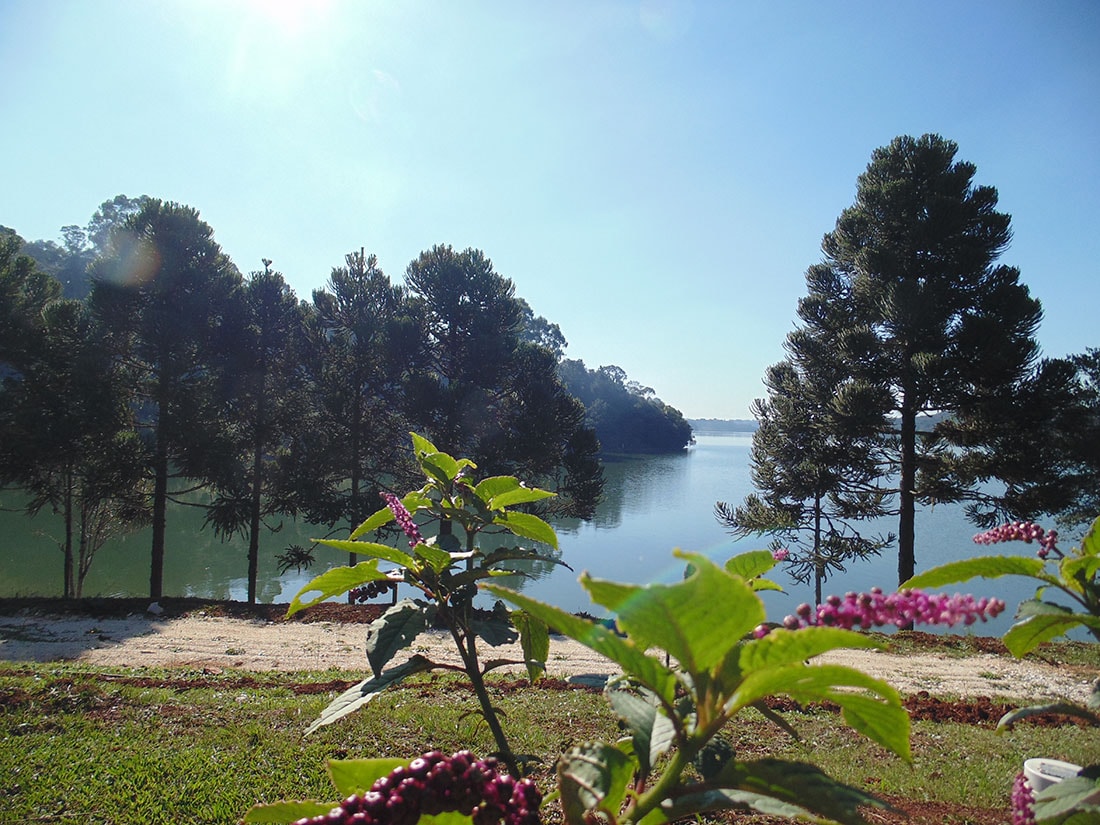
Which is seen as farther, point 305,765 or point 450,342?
point 450,342

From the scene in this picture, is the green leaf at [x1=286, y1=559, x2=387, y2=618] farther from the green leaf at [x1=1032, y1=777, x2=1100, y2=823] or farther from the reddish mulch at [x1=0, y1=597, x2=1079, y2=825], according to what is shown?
the green leaf at [x1=1032, y1=777, x2=1100, y2=823]

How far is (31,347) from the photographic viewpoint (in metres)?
15.1

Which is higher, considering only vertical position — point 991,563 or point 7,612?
point 991,563

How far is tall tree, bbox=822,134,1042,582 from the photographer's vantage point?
13.5 meters

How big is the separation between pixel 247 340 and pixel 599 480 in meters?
10.2

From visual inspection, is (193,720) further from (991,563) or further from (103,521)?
(103,521)

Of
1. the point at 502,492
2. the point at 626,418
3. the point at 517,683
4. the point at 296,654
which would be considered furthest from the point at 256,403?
the point at 626,418

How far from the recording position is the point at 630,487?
161 feet

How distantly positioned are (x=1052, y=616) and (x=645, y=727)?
2.06 ft

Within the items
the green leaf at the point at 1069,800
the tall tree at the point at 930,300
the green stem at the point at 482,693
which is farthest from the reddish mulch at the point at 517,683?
the tall tree at the point at 930,300

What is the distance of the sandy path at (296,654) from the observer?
28.9 feet

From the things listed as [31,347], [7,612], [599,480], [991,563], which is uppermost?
[31,347]

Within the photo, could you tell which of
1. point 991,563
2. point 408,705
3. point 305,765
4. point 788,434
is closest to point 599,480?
point 788,434

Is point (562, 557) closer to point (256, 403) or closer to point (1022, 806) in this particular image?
point (256, 403)
